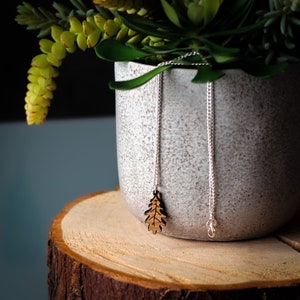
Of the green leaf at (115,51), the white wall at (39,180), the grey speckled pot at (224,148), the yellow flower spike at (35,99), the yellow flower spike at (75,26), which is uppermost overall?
the yellow flower spike at (75,26)

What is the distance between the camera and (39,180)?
5.55ft

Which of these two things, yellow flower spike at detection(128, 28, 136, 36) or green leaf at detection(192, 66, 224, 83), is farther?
yellow flower spike at detection(128, 28, 136, 36)

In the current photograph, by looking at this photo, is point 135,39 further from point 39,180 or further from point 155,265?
point 39,180

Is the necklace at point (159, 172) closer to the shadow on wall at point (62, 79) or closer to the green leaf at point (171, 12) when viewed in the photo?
the green leaf at point (171, 12)

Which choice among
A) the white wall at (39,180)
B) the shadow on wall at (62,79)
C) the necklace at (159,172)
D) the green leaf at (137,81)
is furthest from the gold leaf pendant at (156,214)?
the shadow on wall at (62,79)

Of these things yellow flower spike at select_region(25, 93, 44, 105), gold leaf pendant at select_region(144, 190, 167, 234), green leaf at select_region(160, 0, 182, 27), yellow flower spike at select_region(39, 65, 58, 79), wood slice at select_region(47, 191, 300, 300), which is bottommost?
wood slice at select_region(47, 191, 300, 300)

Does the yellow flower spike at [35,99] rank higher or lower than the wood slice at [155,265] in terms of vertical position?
higher

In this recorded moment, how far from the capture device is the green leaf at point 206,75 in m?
0.72

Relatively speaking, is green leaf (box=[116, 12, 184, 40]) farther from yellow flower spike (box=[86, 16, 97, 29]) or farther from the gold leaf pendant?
the gold leaf pendant

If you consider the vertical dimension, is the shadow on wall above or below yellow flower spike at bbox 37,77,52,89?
below

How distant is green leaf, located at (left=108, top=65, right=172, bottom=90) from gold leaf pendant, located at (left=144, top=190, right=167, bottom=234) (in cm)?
12

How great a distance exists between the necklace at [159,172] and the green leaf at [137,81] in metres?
0.01

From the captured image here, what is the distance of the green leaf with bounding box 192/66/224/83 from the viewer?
2.35ft

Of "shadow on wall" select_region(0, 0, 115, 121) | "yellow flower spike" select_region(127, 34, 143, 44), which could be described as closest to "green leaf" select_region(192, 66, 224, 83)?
"yellow flower spike" select_region(127, 34, 143, 44)
